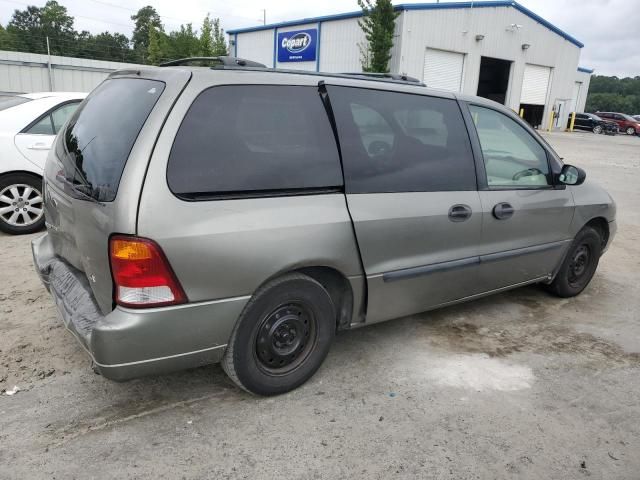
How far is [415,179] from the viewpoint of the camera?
330 cm

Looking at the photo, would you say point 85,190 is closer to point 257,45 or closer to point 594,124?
point 257,45

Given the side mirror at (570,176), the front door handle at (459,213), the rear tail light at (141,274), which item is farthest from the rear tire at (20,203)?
the side mirror at (570,176)

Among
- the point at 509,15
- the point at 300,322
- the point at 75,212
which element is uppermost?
the point at 509,15

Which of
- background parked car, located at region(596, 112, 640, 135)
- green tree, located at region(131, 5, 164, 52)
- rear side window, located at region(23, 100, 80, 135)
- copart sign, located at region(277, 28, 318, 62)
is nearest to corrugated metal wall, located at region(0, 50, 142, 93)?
copart sign, located at region(277, 28, 318, 62)

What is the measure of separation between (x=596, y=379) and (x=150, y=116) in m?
3.10

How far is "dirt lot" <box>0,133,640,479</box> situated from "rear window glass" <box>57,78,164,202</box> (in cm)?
119

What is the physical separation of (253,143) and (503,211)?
195 centimetres

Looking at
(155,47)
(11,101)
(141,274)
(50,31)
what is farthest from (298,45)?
(50,31)

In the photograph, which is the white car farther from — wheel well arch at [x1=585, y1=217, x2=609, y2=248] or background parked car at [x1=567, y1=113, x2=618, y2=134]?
background parked car at [x1=567, y1=113, x2=618, y2=134]

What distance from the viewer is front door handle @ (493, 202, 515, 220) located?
3.67 m

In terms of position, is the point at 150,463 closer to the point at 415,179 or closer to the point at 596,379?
the point at 415,179

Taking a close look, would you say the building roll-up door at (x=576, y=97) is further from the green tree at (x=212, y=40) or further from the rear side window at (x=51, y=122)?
the rear side window at (x=51, y=122)

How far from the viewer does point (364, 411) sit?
2896 millimetres

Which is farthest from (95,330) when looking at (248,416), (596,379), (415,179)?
(596,379)
